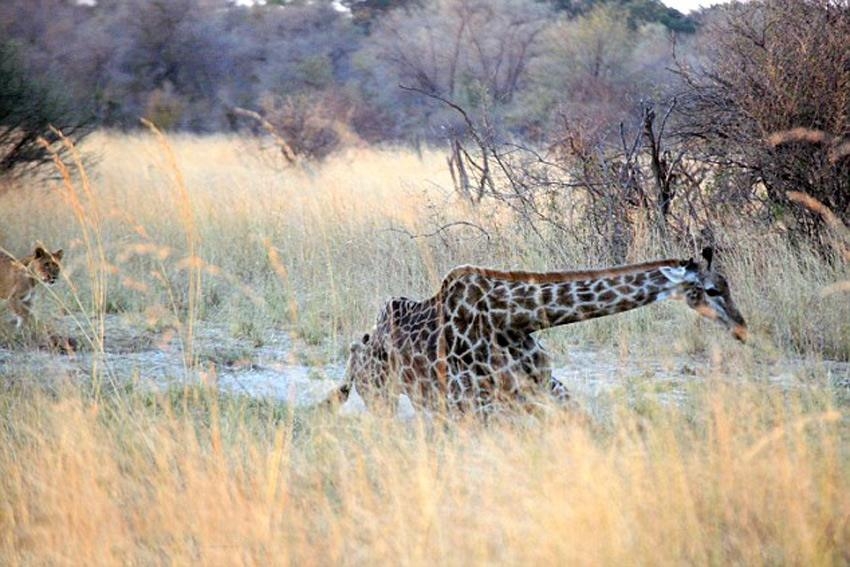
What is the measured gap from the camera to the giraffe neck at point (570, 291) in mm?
5633

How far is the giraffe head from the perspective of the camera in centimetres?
560

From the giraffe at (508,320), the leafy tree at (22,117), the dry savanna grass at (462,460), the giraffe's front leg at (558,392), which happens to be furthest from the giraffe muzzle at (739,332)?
the leafy tree at (22,117)

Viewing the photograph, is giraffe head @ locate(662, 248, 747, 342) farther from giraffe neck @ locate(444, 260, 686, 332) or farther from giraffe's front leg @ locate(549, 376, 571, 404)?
giraffe's front leg @ locate(549, 376, 571, 404)

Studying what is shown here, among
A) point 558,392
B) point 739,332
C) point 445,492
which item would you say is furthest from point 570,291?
point 445,492

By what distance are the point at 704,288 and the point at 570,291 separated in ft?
2.21

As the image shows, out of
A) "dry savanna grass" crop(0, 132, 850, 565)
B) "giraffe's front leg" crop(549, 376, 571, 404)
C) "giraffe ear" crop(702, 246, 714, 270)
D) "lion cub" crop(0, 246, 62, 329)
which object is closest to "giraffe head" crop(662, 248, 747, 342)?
"giraffe ear" crop(702, 246, 714, 270)

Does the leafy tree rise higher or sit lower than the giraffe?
higher

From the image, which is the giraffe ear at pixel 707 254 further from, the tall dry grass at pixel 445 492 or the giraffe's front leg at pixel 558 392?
→ the giraffe's front leg at pixel 558 392

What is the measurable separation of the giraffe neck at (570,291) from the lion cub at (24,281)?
4.14 meters

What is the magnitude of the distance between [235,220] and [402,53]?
18.6m

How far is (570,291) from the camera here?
18.9 ft

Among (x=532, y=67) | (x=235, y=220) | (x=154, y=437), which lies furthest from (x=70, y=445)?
(x=532, y=67)

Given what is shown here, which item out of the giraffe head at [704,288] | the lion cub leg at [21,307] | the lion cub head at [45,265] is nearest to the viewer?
the giraffe head at [704,288]

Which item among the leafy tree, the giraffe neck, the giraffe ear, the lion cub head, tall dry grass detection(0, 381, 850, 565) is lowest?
tall dry grass detection(0, 381, 850, 565)
